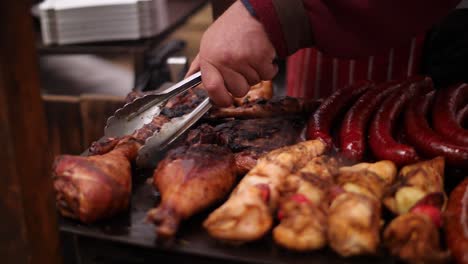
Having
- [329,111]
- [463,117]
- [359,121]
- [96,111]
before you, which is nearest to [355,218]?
[359,121]

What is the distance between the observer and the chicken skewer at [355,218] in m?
1.53

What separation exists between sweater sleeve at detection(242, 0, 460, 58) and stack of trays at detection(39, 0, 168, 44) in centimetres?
279

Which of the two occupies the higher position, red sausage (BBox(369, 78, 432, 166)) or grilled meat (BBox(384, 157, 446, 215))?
red sausage (BBox(369, 78, 432, 166))

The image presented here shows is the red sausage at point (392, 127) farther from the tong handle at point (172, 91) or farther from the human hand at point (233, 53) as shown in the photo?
the tong handle at point (172, 91)

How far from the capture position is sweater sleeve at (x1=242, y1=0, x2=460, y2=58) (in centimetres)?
211

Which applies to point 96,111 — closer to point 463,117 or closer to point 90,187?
point 90,187

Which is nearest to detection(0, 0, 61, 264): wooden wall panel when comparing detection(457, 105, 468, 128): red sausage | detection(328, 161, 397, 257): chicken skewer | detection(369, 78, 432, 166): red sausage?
detection(328, 161, 397, 257): chicken skewer

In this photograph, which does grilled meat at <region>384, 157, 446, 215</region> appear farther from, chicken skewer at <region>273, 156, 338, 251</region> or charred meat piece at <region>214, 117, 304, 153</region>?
charred meat piece at <region>214, 117, 304, 153</region>

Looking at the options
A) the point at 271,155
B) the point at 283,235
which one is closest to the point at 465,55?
the point at 271,155

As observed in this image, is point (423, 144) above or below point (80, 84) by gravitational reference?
above

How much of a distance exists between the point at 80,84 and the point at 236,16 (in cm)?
341

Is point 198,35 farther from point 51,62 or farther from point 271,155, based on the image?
point 271,155

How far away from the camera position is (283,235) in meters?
1.57

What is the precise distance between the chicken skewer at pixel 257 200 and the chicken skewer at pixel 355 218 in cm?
20
